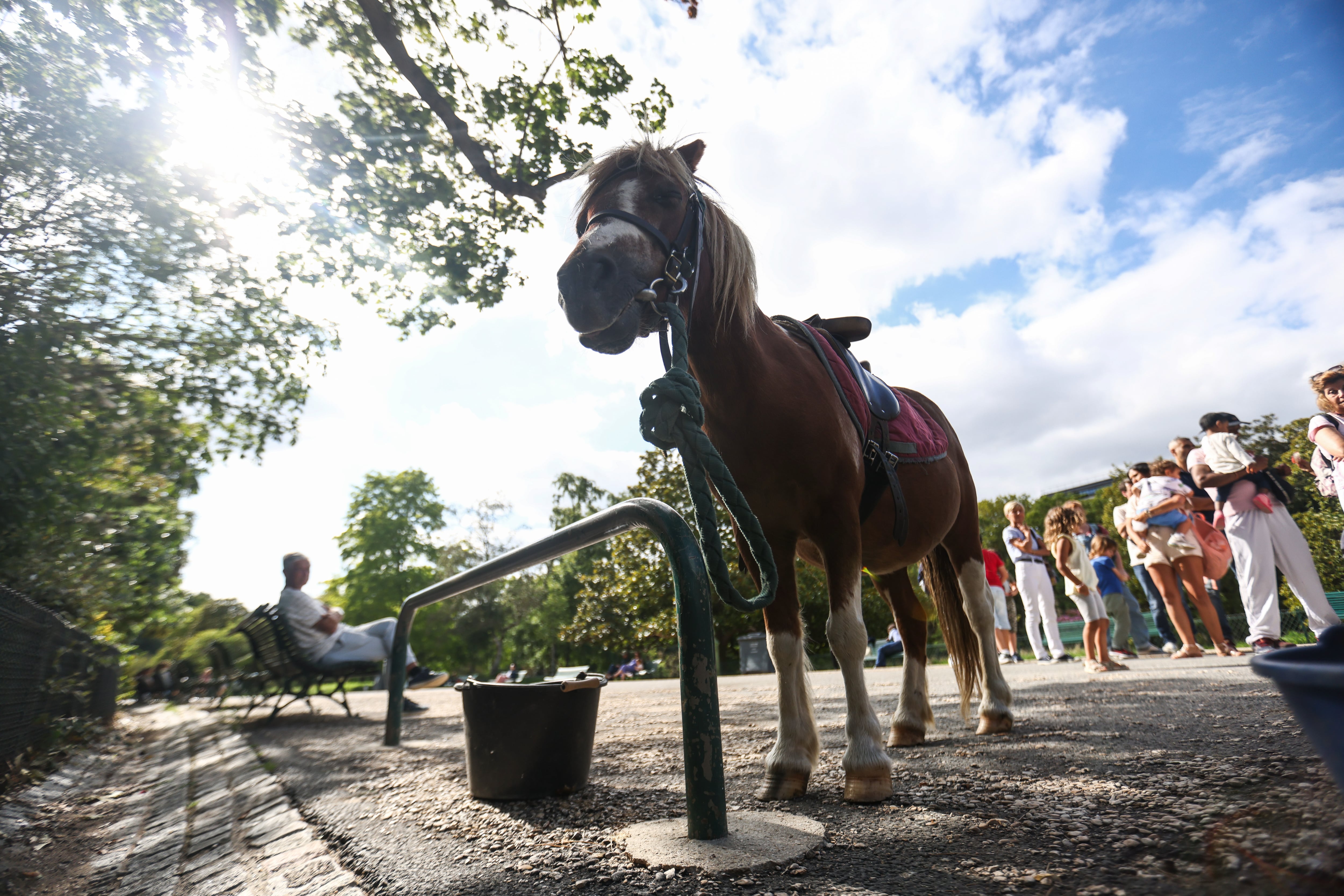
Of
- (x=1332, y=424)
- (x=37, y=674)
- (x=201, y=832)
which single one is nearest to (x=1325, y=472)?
(x=1332, y=424)

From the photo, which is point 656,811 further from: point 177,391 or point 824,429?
point 177,391

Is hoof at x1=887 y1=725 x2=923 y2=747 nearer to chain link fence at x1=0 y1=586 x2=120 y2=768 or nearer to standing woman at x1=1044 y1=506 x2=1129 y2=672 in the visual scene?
standing woman at x1=1044 y1=506 x2=1129 y2=672

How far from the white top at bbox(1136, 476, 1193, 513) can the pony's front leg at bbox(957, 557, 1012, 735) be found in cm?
444

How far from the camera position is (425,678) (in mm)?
10617

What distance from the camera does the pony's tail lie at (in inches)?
161

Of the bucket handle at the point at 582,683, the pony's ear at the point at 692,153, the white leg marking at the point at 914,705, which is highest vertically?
the pony's ear at the point at 692,153

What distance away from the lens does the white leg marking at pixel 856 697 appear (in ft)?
7.50

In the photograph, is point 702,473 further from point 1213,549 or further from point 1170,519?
point 1213,549

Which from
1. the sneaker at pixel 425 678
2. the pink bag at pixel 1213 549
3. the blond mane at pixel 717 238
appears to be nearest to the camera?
the blond mane at pixel 717 238

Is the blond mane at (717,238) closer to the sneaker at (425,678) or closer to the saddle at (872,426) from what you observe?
the saddle at (872,426)

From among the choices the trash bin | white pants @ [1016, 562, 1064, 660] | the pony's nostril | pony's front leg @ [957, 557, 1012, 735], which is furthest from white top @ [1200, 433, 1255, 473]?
the trash bin

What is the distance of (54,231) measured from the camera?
7.71 meters

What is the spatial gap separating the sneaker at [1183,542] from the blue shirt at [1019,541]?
1.72 meters

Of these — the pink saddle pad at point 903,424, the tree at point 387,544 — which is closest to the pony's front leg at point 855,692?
the pink saddle pad at point 903,424
